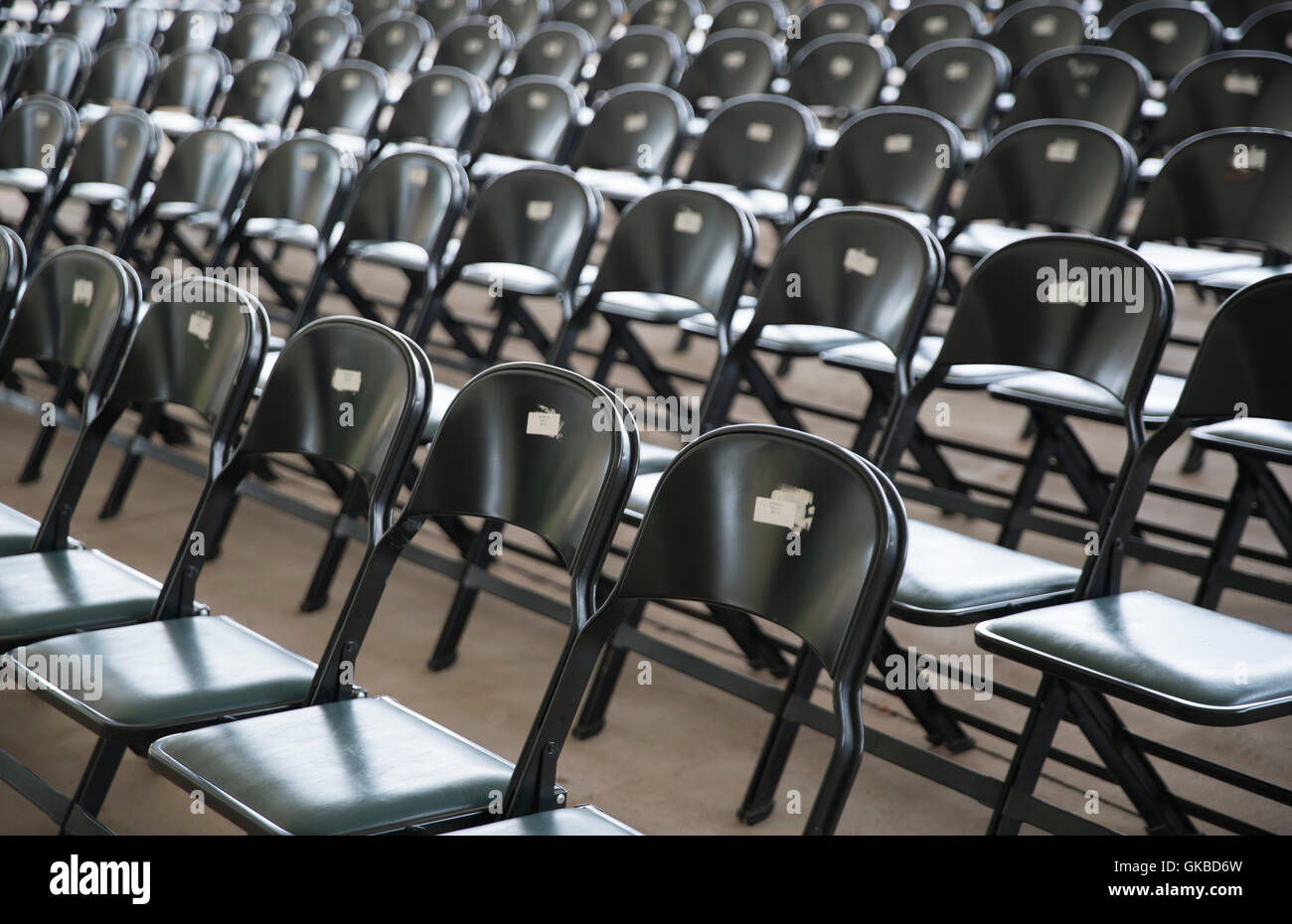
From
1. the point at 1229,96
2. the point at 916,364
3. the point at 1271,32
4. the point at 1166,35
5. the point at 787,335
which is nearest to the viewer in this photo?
the point at 916,364

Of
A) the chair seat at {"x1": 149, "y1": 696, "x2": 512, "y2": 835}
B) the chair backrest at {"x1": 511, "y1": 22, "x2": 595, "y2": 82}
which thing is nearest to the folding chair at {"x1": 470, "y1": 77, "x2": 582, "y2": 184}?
the chair backrest at {"x1": 511, "y1": 22, "x2": 595, "y2": 82}

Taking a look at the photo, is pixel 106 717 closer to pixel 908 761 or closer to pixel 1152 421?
pixel 908 761

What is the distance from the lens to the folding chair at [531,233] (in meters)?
3.37

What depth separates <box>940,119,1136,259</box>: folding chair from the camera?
3.30 metres

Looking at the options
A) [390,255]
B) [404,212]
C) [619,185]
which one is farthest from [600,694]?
[619,185]

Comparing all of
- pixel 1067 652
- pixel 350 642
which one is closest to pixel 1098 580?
pixel 1067 652

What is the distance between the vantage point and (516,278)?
373 cm

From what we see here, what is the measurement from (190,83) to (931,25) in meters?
3.32

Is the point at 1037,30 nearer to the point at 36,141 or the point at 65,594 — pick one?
the point at 36,141

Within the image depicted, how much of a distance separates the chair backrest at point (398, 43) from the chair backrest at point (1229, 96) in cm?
357

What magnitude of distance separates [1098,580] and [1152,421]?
387mm

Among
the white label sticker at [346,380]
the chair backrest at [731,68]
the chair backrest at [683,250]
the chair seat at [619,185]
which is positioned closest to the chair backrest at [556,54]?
the chair backrest at [731,68]

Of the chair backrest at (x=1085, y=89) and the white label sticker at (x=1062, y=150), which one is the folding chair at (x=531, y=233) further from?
the chair backrest at (x=1085, y=89)

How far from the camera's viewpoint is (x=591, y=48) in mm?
5867
